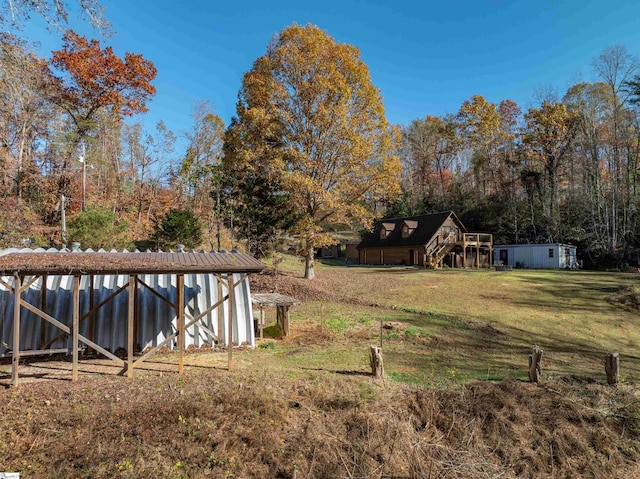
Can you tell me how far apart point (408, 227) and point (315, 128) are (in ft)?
62.8

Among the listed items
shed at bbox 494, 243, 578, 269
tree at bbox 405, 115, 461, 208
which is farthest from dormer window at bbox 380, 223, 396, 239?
tree at bbox 405, 115, 461, 208

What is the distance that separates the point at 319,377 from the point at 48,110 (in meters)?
26.3

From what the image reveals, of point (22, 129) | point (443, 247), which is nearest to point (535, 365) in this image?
point (443, 247)

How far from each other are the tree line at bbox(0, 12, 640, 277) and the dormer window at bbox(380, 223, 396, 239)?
1220 centimetres

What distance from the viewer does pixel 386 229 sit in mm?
39125


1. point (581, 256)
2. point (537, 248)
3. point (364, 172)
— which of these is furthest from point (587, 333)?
point (581, 256)

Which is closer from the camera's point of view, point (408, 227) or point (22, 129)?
point (22, 129)

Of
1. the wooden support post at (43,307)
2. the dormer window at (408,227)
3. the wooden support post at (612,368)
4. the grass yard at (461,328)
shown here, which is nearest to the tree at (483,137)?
the dormer window at (408,227)

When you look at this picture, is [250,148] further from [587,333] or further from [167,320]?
[587,333]

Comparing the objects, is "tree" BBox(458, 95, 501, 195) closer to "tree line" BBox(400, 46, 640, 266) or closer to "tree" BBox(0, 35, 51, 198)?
"tree line" BBox(400, 46, 640, 266)

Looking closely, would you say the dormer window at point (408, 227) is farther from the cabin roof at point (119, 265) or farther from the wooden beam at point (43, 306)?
the wooden beam at point (43, 306)

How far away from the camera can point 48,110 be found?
2325cm

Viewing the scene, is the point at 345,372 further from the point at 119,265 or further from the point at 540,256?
the point at 540,256

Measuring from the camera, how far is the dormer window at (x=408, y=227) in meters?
36.5
